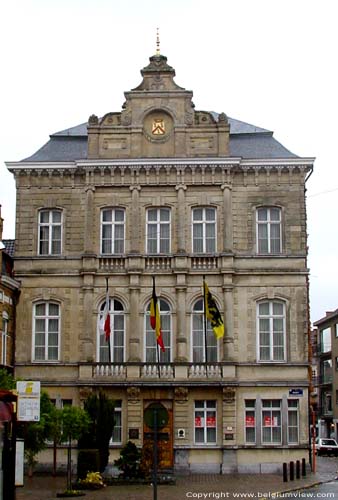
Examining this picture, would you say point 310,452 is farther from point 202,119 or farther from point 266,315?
point 202,119

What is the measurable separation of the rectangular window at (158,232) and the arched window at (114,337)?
285cm

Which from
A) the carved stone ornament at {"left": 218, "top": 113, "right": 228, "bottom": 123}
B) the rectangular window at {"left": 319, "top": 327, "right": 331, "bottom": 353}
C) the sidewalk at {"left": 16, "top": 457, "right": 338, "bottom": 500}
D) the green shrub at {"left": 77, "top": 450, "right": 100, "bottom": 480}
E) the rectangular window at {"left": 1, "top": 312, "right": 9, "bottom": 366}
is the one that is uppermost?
the carved stone ornament at {"left": 218, "top": 113, "right": 228, "bottom": 123}

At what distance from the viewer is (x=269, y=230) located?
40.0m

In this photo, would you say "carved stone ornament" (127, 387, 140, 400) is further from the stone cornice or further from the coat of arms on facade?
the coat of arms on facade

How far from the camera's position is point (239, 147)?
136 ft

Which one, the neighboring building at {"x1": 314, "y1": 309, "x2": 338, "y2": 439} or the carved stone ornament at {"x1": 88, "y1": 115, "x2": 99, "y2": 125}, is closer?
the carved stone ornament at {"x1": 88, "y1": 115, "x2": 99, "y2": 125}

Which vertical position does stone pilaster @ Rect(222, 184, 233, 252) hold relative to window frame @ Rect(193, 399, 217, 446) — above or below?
above

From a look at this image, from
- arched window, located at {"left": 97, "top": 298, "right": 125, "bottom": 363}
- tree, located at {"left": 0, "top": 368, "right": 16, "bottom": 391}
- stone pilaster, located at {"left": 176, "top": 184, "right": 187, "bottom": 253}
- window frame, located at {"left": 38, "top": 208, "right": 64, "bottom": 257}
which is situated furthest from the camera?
window frame, located at {"left": 38, "top": 208, "right": 64, "bottom": 257}

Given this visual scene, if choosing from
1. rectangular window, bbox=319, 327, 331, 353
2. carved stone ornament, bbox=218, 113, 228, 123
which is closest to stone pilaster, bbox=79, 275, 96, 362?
carved stone ornament, bbox=218, 113, 228, 123

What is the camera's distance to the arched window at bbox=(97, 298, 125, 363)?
3934 cm

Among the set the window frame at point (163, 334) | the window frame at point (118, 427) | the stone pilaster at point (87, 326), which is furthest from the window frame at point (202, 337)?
the stone pilaster at point (87, 326)

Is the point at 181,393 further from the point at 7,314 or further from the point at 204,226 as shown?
the point at 7,314

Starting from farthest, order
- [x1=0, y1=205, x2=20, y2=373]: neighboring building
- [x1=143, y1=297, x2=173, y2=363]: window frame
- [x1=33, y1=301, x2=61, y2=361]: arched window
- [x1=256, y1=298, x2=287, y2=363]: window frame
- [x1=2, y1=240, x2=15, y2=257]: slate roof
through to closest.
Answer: [x1=2, y1=240, x2=15, y2=257]: slate roof, [x1=33, y1=301, x2=61, y2=361]: arched window, [x1=143, y1=297, x2=173, y2=363]: window frame, [x1=256, y1=298, x2=287, y2=363]: window frame, [x1=0, y1=205, x2=20, y2=373]: neighboring building

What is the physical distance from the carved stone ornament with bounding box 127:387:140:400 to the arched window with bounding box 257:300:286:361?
538cm
